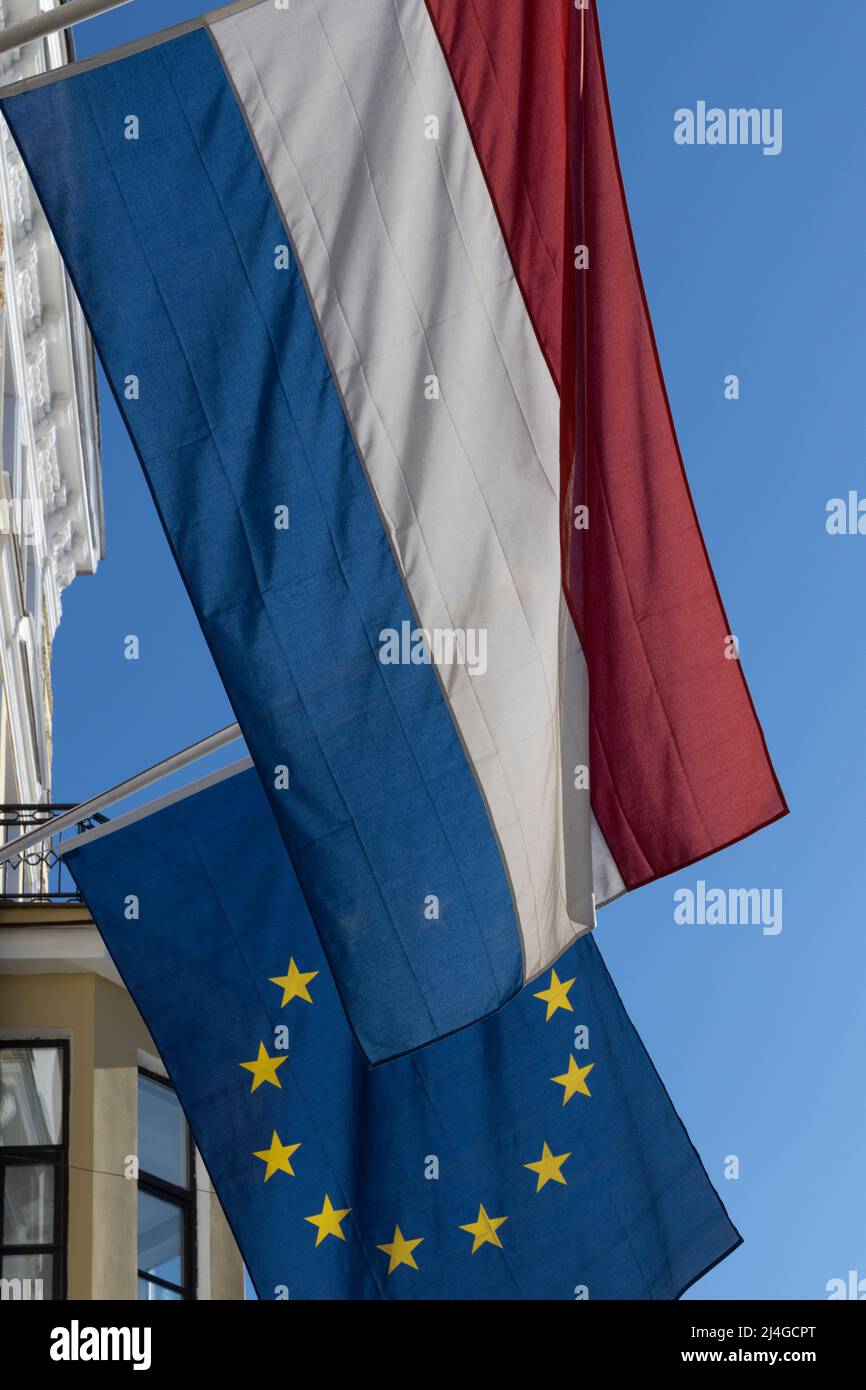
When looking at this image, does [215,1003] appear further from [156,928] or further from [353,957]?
[353,957]

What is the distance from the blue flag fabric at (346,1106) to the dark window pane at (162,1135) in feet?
15.7

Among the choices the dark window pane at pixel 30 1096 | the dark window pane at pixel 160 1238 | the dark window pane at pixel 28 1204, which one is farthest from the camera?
the dark window pane at pixel 160 1238

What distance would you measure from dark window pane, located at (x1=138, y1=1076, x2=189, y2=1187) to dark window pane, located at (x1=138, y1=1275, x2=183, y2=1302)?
85 centimetres

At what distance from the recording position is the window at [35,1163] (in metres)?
14.3

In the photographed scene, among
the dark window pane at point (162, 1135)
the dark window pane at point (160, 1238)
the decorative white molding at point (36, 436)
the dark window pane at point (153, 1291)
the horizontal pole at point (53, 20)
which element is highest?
the decorative white molding at point (36, 436)

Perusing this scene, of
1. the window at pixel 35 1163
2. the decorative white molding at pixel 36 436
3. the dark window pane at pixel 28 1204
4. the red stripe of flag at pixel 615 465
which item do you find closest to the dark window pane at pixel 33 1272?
the window at pixel 35 1163

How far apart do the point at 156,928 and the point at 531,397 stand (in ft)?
12.4

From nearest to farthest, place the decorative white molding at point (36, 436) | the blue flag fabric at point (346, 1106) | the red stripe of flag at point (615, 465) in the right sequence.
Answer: the red stripe of flag at point (615, 465) < the blue flag fabric at point (346, 1106) < the decorative white molding at point (36, 436)

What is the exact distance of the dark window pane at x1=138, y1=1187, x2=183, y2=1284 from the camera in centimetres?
1488

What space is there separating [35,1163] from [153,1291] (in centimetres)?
130

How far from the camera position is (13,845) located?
11.1 meters

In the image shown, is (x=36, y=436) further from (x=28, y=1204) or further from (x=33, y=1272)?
(x=33, y=1272)

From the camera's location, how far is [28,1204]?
1457 centimetres

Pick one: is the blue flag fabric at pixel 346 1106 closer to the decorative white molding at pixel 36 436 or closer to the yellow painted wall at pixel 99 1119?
the yellow painted wall at pixel 99 1119
